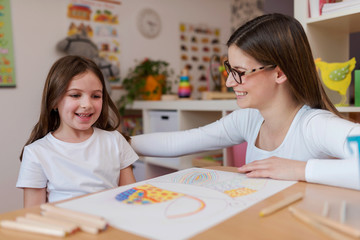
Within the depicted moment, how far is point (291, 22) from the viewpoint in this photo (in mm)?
975

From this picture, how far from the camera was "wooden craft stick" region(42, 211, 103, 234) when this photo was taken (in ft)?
1.68

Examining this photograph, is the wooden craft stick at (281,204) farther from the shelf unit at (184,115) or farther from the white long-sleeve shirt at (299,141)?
the shelf unit at (184,115)

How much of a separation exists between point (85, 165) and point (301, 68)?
734mm

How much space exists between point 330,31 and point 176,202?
146 centimetres

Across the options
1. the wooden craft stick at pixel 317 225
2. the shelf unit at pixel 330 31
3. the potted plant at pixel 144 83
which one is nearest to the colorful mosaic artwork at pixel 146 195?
the wooden craft stick at pixel 317 225

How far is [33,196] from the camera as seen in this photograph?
0.98 metres

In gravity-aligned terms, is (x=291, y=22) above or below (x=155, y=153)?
above

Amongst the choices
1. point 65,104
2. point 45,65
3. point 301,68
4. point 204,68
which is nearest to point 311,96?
point 301,68

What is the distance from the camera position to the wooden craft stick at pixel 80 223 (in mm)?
513

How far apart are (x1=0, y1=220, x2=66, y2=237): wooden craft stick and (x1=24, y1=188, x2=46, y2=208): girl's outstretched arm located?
44 cm

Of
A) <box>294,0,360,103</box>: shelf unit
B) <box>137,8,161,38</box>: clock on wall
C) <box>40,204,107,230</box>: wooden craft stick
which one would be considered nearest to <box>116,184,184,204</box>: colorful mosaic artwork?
<box>40,204,107,230</box>: wooden craft stick

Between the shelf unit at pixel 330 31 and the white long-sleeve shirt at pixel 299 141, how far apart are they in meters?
0.65

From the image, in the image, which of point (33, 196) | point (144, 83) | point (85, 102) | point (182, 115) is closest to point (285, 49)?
point (85, 102)

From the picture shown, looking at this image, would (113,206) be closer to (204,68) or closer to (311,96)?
(311,96)
